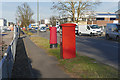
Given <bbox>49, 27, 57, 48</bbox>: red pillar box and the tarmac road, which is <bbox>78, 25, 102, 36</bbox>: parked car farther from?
<bbox>49, 27, 57, 48</bbox>: red pillar box

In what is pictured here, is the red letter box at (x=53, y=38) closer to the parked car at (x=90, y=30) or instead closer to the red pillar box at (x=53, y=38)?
the red pillar box at (x=53, y=38)

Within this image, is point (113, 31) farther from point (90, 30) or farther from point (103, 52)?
point (103, 52)

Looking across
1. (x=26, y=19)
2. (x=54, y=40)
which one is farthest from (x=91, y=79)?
(x=26, y=19)

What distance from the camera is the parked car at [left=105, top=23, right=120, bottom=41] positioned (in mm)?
19375

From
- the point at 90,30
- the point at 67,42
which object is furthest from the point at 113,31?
the point at 67,42

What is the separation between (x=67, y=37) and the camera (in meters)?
8.62

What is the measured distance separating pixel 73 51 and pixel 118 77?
3392 millimetres

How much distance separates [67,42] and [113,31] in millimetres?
13069

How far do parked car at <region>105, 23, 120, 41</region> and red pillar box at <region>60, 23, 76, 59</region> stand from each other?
11859 mm

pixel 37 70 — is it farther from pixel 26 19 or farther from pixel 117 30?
pixel 26 19

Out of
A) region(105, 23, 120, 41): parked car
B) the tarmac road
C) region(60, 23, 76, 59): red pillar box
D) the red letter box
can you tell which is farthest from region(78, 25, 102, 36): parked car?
region(60, 23, 76, 59): red pillar box

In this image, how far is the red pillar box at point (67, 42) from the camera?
855 centimetres

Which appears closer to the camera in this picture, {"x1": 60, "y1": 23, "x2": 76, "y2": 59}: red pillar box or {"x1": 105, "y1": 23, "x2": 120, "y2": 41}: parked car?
{"x1": 60, "y1": 23, "x2": 76, "y2": 59}: red pillar box

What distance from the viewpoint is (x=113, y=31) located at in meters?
20.3
